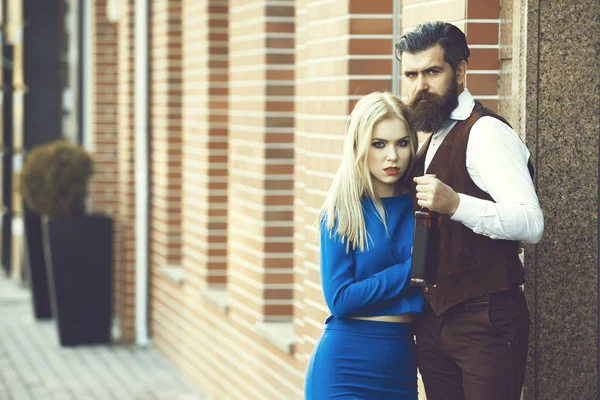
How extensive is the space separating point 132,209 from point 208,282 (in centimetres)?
225

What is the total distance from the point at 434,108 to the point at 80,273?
6.52 meters

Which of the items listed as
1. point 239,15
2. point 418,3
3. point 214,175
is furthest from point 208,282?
point 418,3

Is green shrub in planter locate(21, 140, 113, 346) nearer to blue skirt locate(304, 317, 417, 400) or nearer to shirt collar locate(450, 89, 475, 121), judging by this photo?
blue skirt locate(304, 317, 417, 400)

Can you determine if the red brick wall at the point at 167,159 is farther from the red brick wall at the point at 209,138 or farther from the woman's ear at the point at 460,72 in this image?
the woman's ear at the point at 460,72

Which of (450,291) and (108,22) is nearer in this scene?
(450,291)

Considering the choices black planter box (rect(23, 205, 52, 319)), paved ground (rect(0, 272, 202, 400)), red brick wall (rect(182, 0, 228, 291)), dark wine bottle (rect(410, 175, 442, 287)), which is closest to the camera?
dark wine bottle (rect(410, 175, 442, 287))

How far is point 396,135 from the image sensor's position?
3396 mm

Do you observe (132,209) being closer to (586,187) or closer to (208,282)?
(208,282)

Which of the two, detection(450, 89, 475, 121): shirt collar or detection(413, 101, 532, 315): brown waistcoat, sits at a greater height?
detection(450, 89, 475, 121): shirt collar

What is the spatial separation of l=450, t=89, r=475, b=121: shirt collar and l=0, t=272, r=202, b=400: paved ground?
470 cm

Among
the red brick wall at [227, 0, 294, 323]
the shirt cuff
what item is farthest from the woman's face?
the red brick wall at [227, 0, 294, 323]

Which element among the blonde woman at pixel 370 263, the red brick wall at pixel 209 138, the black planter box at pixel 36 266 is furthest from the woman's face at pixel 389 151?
the black planter box at pixel 36 266

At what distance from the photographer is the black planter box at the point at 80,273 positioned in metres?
9.30

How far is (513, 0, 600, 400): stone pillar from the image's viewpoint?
3.81 m
